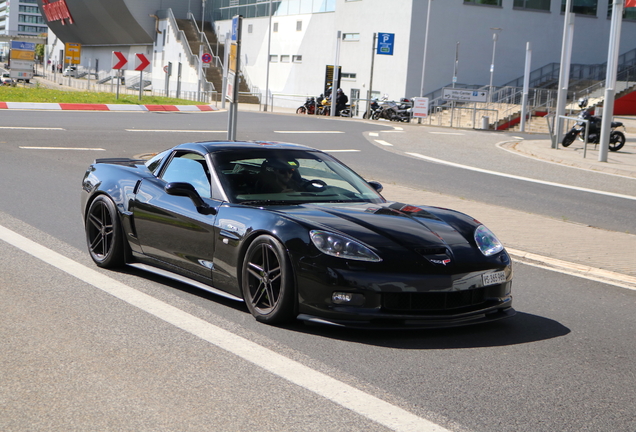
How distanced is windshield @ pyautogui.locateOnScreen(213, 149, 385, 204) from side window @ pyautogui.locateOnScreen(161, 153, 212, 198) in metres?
0.13

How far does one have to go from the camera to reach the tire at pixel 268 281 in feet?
17.3

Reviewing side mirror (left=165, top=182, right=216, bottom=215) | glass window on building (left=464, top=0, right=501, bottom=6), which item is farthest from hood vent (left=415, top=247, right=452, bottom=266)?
glass window on building (left=464, top=0, right=501, bottom=6)

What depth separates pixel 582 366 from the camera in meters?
4.78

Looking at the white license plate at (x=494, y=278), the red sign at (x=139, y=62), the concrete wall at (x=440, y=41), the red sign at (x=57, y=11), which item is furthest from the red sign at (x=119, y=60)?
the red sign at (x=57, y=11)

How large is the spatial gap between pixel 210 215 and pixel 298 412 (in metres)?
2.43

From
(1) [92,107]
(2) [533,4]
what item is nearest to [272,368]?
(1) [92,107]

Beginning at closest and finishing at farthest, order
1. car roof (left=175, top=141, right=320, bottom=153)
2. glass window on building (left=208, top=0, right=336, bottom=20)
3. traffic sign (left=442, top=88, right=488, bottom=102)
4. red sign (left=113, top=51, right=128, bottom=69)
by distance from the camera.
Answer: car roof (left=175, top=141, right=320, bottom=153), red sign (left=113, top=51, right=128, bottom=69), traffic sign (left=442, top=88, right=488, bottom=102), glass window on building (left=208, top=0, right=336, bottom=20)

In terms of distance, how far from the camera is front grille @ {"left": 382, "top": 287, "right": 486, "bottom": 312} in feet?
16.8

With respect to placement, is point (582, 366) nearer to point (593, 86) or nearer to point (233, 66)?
point (233, 66)

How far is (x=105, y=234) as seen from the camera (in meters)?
7.10

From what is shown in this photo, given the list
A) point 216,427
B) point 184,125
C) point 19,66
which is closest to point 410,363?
point 216,427

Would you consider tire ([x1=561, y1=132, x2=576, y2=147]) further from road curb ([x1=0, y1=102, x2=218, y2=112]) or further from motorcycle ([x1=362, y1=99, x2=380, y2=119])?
motorcycle ([x1=362, y1=99, x2=380, y2=119])

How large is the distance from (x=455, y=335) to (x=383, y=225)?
2.82ft

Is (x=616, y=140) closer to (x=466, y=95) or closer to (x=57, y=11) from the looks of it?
(x=466, y=95)
